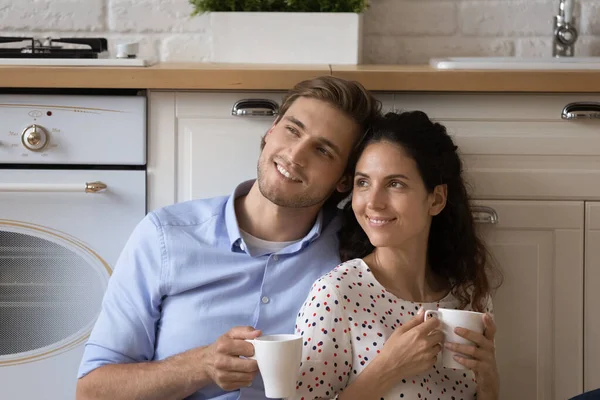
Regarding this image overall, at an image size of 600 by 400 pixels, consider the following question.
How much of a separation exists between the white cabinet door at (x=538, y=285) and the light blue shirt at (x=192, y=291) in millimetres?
392

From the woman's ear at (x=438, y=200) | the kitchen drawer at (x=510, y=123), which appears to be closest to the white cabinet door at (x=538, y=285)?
the kitchen drawer at (x=510, y=123)

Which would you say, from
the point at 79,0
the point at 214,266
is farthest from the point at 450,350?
the point at 79,0

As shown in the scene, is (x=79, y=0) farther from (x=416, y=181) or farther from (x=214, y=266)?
(x=416, y=181)

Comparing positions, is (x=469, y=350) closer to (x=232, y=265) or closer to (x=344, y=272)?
(x=344, y=272)

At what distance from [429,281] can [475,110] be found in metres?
0.37

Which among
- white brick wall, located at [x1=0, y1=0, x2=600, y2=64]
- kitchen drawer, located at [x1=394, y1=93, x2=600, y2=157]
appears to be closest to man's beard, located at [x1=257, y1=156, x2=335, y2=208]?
kitchen drawer, located at [x1=394, y1=93, x2=600, y2=157]

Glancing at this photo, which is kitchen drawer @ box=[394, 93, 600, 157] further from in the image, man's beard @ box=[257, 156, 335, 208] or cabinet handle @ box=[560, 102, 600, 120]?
man's beard @ box=[257, 156, 335, 208]

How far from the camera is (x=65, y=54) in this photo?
179 centimetres

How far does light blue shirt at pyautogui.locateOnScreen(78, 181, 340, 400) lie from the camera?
1.44 metres

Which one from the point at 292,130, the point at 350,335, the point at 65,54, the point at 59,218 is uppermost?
the point at 65,54

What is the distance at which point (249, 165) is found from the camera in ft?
5.48

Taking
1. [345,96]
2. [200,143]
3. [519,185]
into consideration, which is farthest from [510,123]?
[200,143]

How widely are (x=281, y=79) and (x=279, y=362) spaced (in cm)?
64

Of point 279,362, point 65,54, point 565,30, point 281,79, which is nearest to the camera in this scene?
point 279,362
